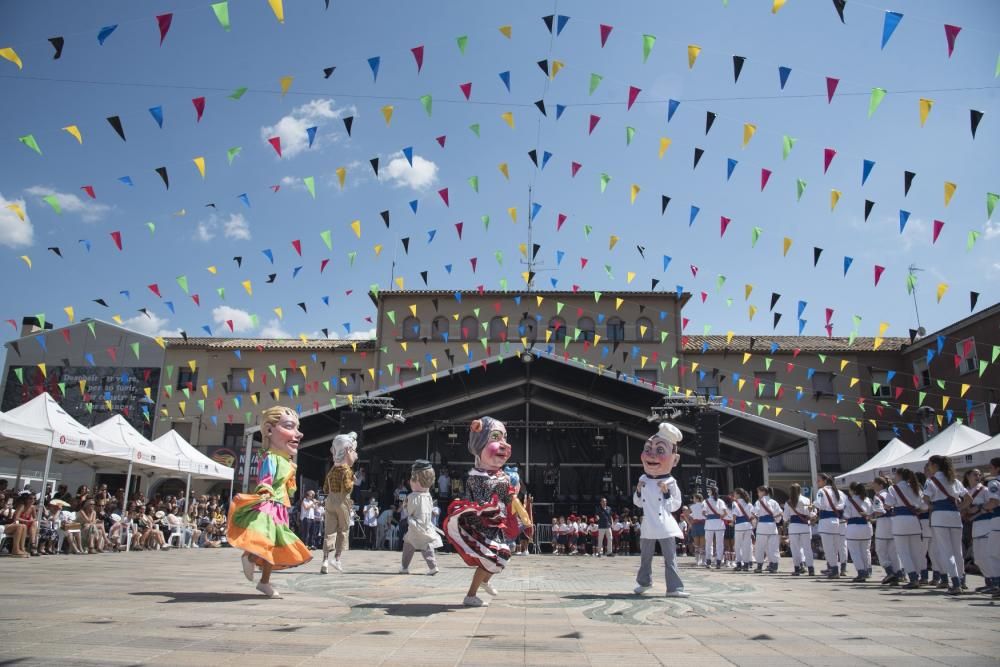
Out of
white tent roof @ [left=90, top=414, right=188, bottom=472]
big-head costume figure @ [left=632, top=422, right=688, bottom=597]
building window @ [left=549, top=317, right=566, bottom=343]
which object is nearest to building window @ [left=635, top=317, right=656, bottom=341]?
building window @ [left=549, top=317, right=566, bottom=343]

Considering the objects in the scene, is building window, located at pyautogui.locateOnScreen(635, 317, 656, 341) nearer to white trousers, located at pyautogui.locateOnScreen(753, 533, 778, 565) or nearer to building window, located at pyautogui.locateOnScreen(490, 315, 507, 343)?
building window, located at pyautogui.locateOnScreen(490, 315, 507, 343)

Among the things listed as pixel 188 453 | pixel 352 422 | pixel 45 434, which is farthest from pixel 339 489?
pixel 188 453

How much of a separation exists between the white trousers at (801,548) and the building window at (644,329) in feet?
64.7

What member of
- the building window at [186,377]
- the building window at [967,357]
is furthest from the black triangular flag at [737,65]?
the building window at [186,377]

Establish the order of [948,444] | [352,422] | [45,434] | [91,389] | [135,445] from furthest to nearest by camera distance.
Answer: [91,389]
[352,422]
[135,445]
[948,444]
[45,434]

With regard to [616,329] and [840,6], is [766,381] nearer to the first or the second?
[616,329]

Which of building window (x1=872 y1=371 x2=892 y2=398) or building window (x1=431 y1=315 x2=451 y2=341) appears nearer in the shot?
building window (x1=872 y1=371 x2=892 y2=398)

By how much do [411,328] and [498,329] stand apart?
4154 mm

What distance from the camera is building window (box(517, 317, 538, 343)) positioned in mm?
30938

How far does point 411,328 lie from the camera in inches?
1260

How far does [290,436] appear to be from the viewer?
682 centimetres

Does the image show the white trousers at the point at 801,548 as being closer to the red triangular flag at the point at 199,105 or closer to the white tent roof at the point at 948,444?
the white tent roof at the point at 948,444

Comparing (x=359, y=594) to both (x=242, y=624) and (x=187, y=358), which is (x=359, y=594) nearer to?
(x=242, y=624)

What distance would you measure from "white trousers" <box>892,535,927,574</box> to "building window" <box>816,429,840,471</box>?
2257cm
